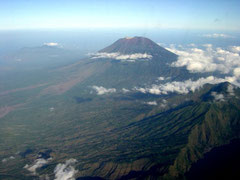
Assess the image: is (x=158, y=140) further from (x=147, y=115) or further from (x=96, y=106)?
(x=96, y=106)

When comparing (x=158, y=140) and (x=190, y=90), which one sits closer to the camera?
(x=158, y=140)

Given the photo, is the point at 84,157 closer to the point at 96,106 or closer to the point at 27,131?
the point at 27,131

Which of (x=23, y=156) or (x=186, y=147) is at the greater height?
(x=186, y=147)

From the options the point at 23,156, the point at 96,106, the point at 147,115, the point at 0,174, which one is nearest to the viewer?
the point at 0,174

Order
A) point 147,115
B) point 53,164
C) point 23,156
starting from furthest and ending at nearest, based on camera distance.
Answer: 1. point 147,115
2. point 23,156
3. point 53,164

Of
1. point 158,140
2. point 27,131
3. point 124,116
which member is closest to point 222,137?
point 158,140

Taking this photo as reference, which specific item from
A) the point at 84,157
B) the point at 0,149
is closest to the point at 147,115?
the point at 84,157

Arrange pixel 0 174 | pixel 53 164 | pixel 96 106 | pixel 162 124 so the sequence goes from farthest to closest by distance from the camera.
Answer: pixel 96 106 < pixel 162 124 < pixel 53 164 < pixel 0 174

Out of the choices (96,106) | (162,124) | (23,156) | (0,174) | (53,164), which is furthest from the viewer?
(96,106)

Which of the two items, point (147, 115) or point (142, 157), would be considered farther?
point (147, 115)
